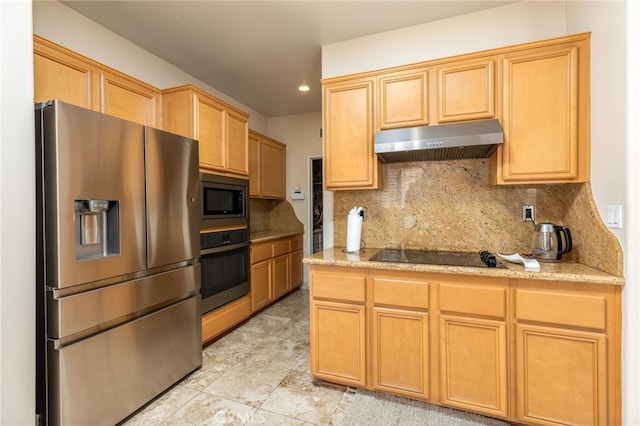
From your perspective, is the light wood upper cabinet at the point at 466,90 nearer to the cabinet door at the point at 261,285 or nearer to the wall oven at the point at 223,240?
the wall oven at the point at 223,240

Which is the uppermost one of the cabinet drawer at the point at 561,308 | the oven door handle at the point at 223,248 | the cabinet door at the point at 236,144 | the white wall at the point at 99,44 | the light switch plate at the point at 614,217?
the white wall at the point at 99,44

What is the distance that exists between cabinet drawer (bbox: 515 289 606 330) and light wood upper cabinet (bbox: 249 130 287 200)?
3.16m

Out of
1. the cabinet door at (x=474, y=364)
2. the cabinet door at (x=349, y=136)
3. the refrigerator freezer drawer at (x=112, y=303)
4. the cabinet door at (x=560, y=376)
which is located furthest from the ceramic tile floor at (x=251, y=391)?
the cabinet door at (x=349, y=136)

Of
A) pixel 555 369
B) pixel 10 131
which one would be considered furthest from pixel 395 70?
pixel 10 131

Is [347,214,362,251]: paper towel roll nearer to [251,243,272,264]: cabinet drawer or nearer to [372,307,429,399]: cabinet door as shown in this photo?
[372,307,429,399]: cabinet door

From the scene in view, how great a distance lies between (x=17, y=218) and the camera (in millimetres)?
1423

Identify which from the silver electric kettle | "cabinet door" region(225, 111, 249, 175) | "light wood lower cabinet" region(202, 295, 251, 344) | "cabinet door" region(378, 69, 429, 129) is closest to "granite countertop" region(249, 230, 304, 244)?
"light wood lower cabinet" region(202, 295, 251, 344)

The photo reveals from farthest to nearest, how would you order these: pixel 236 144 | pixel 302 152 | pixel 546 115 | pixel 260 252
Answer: pixel 302 152
pixel 260 252
pixel 236 144
pixel 546 115

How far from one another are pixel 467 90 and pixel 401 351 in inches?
72.6

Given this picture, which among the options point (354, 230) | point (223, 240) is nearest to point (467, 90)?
point (354, 230)

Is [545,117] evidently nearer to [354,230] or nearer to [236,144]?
[354,230]

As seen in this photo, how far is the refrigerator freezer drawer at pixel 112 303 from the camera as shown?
1.48 m

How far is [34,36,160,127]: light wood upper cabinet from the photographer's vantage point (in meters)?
1.87

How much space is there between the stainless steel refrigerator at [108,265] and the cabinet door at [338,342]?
39.6 inches
